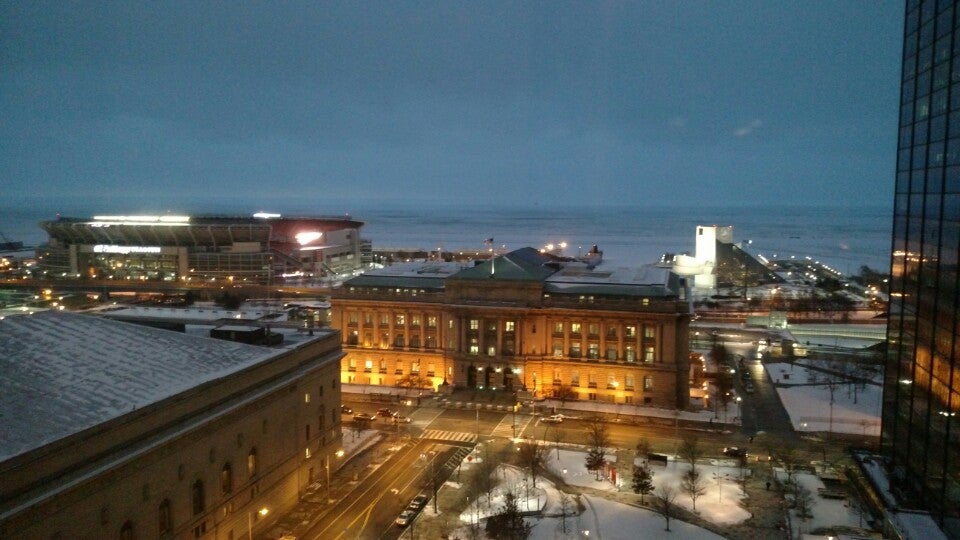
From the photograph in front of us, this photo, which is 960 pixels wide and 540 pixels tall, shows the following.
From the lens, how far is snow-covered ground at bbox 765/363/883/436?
52.9 meters

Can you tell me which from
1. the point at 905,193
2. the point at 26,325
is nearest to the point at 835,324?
the point at 905,193

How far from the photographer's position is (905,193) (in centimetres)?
3584

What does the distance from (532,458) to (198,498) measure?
755 inches

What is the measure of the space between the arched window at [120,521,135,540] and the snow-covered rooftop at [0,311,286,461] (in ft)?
14.3

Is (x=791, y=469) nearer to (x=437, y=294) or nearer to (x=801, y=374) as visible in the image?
(x=801, y=374)

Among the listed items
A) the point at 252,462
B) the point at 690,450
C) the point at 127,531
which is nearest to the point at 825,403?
the point at 690,450

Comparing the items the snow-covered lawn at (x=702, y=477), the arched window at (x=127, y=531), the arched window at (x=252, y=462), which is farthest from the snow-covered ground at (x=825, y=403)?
the arched window at (x=127, y=531)

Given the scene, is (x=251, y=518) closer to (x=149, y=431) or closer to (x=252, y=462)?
(x=252, y=462)

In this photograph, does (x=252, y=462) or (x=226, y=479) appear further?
(x=252, y=462)

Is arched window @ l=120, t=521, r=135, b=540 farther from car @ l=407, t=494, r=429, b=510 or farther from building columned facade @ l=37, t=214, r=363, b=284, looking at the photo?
building columned facade @ l=37, t=214, r=363, b=284

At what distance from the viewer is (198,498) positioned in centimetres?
3281

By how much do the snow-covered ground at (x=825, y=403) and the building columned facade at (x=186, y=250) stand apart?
10080 centimetres

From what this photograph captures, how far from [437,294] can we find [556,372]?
13918 mm

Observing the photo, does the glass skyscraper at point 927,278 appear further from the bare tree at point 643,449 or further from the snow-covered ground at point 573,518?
the bare tree at point 643,449
